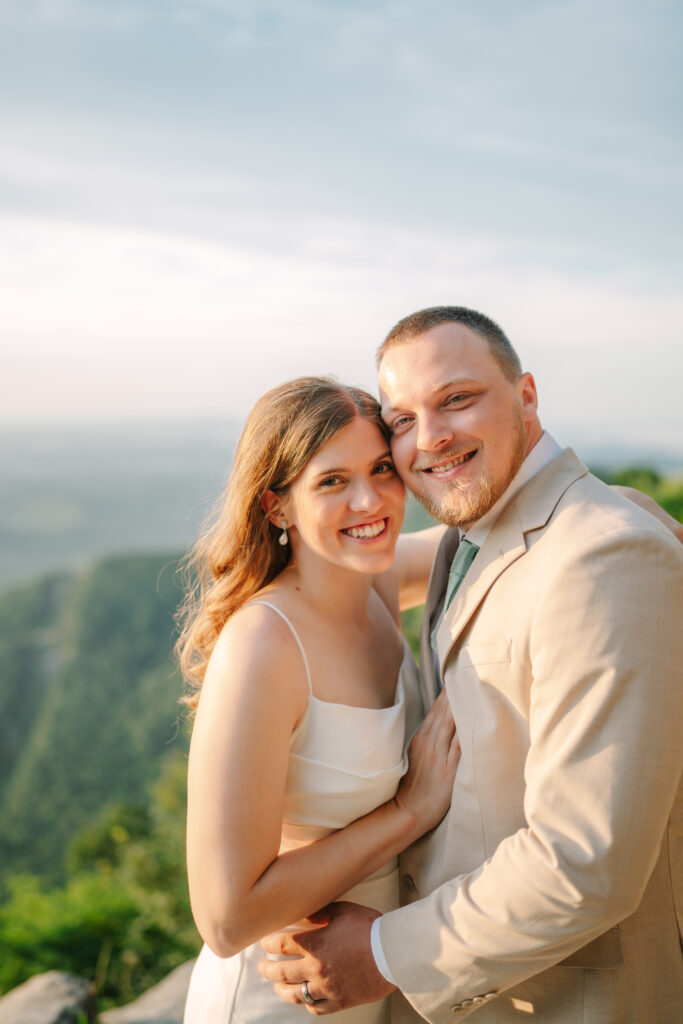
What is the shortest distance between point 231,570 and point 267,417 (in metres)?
0.59

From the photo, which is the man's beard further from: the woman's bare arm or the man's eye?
the woman's bare arm

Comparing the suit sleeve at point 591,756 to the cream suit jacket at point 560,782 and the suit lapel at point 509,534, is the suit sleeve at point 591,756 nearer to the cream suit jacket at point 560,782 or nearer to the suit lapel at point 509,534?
the cream suit jacket at point 560,782

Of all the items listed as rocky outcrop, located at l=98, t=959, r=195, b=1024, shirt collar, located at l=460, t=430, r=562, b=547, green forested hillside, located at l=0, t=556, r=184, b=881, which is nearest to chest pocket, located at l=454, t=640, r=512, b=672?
shirt collar, located at l=460, t=430, r=562, b=547

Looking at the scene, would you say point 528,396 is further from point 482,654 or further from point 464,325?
point 482,654

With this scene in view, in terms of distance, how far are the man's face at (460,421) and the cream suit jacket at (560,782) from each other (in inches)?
5.2

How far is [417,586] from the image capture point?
370 cm

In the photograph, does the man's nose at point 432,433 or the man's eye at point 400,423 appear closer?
the man's nose at point 432,433

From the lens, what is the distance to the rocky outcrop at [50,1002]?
436 centimetres

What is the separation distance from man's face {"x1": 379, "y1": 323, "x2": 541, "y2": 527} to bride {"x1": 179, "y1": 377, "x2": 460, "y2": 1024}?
8.9 inches

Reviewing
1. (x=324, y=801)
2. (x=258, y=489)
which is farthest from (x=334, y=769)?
(x=258, y=489)

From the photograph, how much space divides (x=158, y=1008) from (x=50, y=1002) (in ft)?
1.96

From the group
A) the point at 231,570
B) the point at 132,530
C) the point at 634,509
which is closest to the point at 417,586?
the point at 231,570

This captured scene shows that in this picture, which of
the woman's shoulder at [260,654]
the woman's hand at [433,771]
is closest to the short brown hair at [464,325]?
the woman's shoulder at [260,654]

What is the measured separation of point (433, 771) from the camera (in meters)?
2.60
